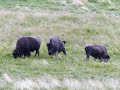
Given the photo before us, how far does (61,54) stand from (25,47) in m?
1.83

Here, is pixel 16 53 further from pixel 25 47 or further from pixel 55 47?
pixel 55 47

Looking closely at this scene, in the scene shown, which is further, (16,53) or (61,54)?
(61,54)

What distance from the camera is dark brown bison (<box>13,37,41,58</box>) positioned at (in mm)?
19161

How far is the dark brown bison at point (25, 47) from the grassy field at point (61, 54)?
1.25 feet

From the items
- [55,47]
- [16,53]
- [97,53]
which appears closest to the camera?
[16,53]

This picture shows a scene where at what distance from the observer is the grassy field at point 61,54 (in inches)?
544

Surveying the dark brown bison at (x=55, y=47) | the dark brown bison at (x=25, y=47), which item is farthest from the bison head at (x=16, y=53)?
the dark brown bison at (x=55, y=47)

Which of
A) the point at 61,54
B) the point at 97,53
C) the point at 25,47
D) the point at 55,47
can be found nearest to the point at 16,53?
the point at 25,47

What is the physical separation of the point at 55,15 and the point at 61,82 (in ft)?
49.7

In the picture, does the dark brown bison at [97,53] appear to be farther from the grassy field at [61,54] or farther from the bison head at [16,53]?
the bison head at [16,53]

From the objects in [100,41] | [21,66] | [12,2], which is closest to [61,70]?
[21,66]

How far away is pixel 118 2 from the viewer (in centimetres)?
4269

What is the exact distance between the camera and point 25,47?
1956cm

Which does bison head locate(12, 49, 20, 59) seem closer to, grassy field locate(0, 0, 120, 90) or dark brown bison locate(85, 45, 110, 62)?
grassy field locate(0, 0, 120, 90)
